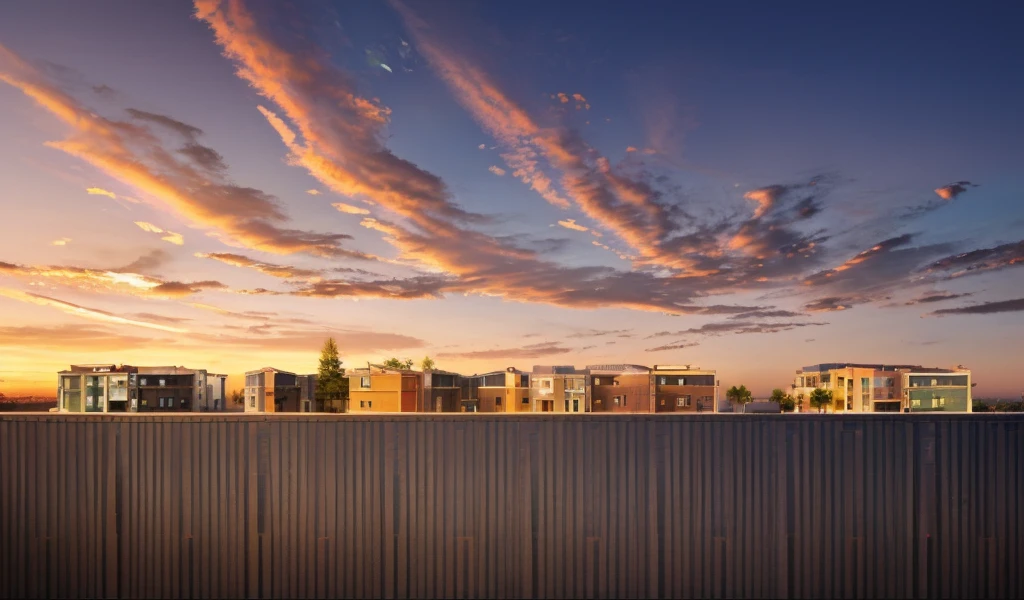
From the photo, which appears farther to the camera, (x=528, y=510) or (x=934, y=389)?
(x=934, y=389)

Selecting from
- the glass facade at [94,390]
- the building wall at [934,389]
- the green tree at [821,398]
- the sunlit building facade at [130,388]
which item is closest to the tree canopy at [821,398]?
the green tree at [821,398]

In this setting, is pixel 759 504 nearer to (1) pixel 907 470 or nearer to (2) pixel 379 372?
(1) pixel 907 470

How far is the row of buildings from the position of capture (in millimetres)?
53094

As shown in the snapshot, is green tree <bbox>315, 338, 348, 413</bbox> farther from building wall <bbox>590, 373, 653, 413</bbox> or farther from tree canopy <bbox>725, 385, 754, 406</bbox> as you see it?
tree canopy <bbox>725, 385, 754, 406</bbox>

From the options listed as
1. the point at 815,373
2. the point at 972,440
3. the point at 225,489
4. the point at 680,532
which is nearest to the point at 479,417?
the point at 680,532

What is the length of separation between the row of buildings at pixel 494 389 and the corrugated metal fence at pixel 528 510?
4009 centimetres

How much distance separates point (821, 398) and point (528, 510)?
7343cm

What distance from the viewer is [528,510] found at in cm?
1075

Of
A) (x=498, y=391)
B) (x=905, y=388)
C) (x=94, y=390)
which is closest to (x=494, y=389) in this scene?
(x=498, y=391)

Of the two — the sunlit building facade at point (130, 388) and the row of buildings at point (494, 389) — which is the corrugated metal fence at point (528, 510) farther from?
the sunlit building facade at point (130, 388)

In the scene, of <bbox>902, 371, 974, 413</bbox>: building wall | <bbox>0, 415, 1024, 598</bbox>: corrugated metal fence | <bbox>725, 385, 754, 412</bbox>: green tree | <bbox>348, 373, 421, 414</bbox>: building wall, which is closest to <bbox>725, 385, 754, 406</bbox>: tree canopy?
<bbox>725, 385, 754, 412</bbox>: green tree

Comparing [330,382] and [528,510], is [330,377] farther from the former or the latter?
[528,510]

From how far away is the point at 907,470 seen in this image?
1094cm

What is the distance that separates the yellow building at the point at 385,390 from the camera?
5162 centimetres
